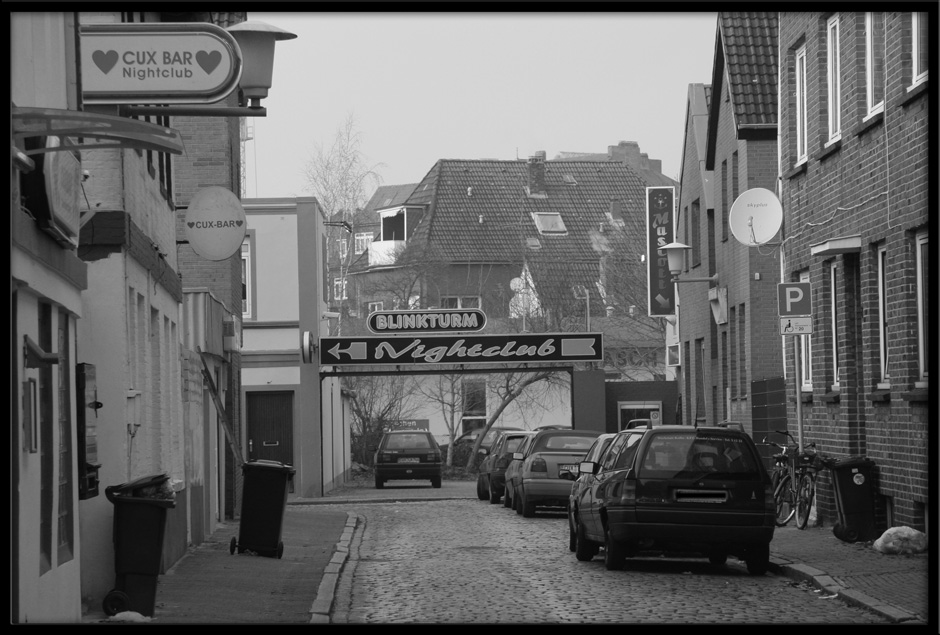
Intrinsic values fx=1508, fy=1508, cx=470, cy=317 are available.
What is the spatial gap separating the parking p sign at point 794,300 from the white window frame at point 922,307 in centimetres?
253

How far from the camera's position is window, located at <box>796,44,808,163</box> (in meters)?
22.7

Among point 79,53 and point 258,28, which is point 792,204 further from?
point 79,53

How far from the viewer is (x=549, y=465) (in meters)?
26.0

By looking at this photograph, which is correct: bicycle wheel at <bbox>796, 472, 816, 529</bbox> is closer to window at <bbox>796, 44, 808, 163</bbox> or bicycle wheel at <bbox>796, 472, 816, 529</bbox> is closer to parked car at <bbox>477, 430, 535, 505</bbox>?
window at <bbox>796, 44, 808, 163</bbox>

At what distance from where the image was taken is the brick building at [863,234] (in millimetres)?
16719

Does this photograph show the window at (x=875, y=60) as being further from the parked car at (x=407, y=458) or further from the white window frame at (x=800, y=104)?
the parked car at (x=407, y=458)

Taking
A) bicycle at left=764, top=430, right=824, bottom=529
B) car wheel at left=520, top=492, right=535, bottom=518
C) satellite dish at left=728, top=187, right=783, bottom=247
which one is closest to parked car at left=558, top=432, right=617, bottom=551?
bicycle at left=764, top=430, right=824, bottom=529

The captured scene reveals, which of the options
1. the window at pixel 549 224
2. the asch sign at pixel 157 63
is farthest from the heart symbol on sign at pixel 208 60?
the window at pixel 549 224

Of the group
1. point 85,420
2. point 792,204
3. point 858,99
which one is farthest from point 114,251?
point 792,204

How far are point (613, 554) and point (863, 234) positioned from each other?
5654 millimetres

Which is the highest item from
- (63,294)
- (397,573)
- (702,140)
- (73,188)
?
(702,140)

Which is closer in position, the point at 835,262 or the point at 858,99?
the point at 858,99

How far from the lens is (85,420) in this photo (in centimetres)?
1234

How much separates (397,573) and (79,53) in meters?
7.17
